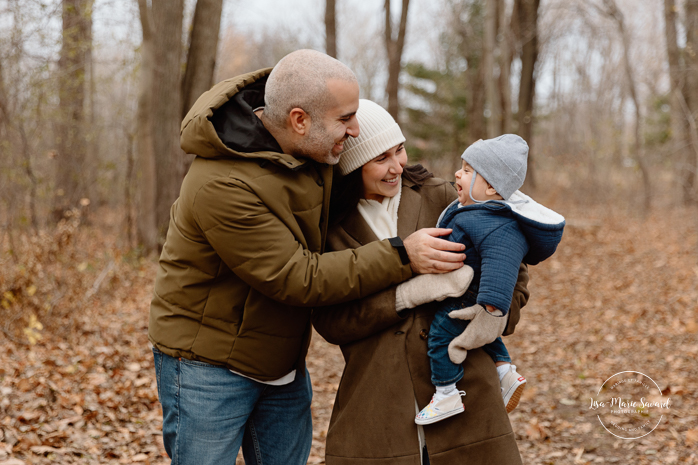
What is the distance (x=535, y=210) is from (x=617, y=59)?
28.2 m

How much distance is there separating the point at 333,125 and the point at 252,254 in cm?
56

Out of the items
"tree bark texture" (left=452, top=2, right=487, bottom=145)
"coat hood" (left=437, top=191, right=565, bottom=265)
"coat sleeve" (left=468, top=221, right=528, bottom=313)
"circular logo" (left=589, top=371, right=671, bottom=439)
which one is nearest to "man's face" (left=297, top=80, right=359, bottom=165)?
"coat hood" (left=437, top=191, right=565, bottom=265)

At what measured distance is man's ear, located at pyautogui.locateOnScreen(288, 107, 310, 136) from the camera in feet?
6.89

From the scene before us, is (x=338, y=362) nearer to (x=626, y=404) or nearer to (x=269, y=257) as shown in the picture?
(x=626, y=404)

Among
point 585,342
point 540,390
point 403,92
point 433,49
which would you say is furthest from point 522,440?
point 433,49

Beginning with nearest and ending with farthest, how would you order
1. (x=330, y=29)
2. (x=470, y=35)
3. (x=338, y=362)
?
(x=338, y=362) < (x=330, y=29) < (x=470, y=35)

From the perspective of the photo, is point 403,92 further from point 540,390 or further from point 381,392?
point 381,392

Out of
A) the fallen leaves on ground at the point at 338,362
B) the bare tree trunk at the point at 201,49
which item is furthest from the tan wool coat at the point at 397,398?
the bare tree trunk at the point at 201,49

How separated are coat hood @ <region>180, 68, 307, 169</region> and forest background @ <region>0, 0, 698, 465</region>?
9.12ft

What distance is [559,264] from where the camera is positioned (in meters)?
10.5

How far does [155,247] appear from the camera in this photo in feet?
31.3

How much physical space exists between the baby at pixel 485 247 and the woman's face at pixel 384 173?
0.26 m

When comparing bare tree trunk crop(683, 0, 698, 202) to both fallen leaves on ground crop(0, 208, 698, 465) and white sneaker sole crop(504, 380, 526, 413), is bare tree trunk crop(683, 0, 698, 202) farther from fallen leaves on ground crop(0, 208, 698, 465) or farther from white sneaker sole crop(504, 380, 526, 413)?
white sneaker sole crop(504, 380, 526, 413)

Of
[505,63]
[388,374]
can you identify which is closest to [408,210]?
[388,374]
